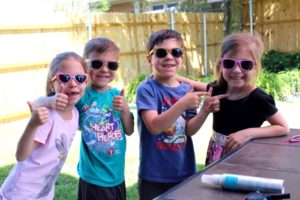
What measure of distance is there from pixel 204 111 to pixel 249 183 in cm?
90

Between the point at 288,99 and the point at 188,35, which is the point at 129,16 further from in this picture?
the point at 288,99

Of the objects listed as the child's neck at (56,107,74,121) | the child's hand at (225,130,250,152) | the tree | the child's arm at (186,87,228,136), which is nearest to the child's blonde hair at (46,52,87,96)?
the child's neck at (56,107,74,121)

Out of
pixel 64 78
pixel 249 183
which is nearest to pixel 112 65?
pixel 64 78

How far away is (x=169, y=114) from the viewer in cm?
229

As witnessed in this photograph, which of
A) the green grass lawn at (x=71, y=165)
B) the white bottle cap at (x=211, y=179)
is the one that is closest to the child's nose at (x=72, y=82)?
the white bottle cap at (x=211, y=179)

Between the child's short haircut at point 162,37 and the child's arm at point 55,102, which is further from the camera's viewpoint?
the child's short haircut at point 162,37

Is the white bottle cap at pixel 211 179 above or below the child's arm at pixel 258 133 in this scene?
above

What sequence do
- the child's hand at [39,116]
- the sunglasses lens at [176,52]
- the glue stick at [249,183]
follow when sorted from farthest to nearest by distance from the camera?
the sunglasses lens at [176,52], the child's hand at [39,116], the glue stick at [249,183]

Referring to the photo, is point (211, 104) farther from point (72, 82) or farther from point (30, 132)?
point (30, 132)

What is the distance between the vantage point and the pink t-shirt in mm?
2166

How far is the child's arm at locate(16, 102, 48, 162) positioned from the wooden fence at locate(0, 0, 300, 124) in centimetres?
671

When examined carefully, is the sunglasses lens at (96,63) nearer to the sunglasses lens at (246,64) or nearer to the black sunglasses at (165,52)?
the black sunglasses at (165,52)

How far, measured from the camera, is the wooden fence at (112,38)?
8.67 meters

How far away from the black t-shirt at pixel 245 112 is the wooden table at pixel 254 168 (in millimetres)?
152
